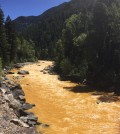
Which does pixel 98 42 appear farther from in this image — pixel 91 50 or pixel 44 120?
pixel 44 120

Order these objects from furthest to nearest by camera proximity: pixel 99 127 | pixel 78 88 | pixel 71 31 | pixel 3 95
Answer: pixel 71 31, pixel 78 88, pixel 3 95, pixel 99 127

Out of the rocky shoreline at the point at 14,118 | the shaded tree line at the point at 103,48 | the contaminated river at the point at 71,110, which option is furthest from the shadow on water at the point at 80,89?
the rocky shoreline at the point at 14,118

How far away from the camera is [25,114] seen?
33531 mm

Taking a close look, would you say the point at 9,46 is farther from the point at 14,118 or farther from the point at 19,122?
the point at 19,122

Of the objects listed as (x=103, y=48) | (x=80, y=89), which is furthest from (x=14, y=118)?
(x=103, y=48)

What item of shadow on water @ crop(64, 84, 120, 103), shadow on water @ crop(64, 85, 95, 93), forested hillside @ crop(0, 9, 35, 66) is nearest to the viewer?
shadow on water @ crop(64, 84, 120, 103)

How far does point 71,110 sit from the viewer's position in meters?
38.5

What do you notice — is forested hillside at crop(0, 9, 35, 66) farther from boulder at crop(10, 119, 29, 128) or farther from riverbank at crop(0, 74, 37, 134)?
boulder at crop(10, 119, 29, 128)

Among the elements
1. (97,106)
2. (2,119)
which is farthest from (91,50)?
(2,119)

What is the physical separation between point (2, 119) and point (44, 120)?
6.16 metres

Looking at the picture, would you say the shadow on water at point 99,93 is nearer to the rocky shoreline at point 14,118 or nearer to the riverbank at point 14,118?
the rocky shoreline at point 14,118

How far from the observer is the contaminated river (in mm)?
31203

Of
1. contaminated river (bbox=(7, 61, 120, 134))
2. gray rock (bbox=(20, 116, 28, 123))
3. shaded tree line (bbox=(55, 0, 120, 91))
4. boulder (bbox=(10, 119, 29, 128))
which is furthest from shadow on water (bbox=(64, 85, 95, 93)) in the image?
boulder (bbox=(10, 119, 29, 128))

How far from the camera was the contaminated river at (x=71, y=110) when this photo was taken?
31.2m
